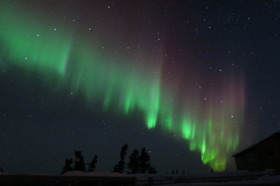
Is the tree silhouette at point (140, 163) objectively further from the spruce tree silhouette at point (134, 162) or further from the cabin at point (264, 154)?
the cabin at point (264, 154)

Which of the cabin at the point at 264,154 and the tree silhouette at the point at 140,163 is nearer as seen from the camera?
the cabin at the point at 264,154

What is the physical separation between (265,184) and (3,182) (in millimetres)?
10416

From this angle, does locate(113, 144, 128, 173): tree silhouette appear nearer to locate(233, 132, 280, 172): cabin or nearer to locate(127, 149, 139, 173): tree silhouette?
locate(127, 149, 139, 173): tree silhouette

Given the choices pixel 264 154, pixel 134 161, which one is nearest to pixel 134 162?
pixel 134 161

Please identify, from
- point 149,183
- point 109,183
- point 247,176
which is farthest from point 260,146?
point 109,183

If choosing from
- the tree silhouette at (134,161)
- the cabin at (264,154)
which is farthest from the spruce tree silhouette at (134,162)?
the cabin at (264,154)

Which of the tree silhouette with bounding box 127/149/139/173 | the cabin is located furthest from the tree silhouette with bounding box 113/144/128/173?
the cabin

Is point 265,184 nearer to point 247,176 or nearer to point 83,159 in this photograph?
point 247,176

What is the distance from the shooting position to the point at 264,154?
35.4 metres

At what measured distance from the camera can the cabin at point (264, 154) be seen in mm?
34688

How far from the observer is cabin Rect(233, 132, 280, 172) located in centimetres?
3469

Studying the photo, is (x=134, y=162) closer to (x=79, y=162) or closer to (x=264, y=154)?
(x=79, y=162)

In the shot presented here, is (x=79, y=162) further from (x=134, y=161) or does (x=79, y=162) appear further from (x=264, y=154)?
(x=264, y=154)

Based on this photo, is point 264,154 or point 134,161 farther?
point 134,161
